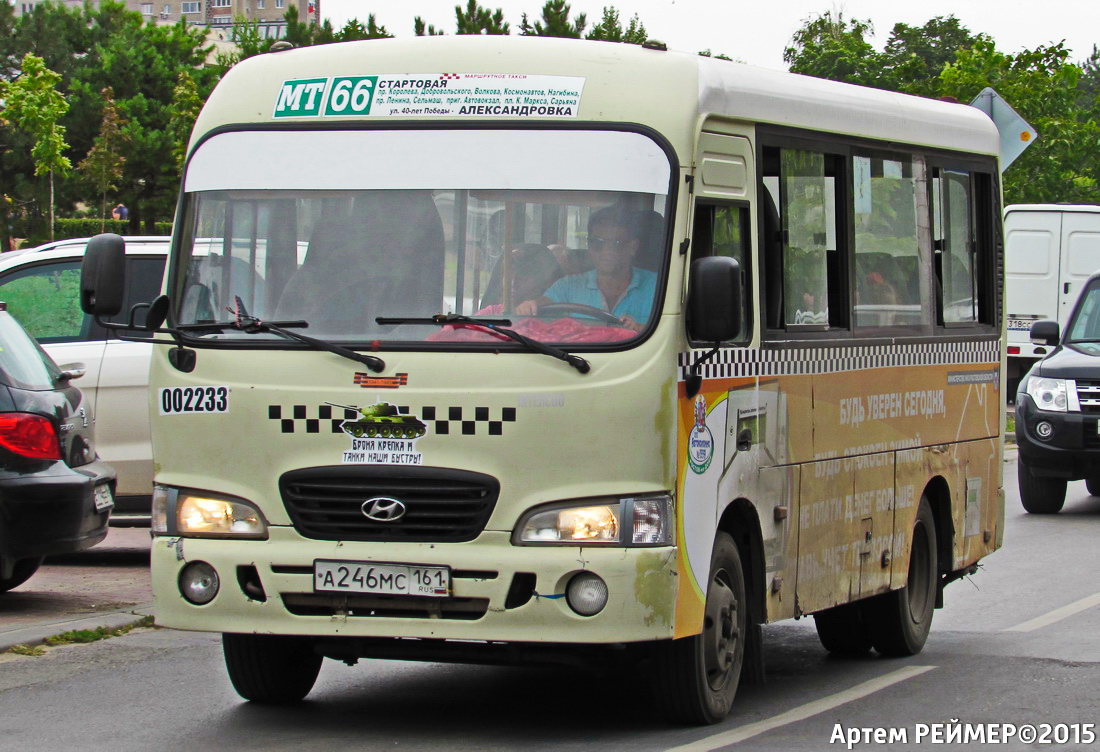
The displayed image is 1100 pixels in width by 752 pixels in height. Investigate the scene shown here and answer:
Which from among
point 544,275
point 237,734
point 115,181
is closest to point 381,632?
point 237,734

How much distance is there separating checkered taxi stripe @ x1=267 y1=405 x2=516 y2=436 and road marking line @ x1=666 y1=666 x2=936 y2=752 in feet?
4.57

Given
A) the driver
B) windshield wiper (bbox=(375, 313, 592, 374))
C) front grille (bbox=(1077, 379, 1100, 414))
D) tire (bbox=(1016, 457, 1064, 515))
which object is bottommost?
tire (bbox=(1016, 457, 1064, 515))

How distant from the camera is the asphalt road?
7.41 metres

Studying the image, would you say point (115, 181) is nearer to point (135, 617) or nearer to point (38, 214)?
point (38, 214)

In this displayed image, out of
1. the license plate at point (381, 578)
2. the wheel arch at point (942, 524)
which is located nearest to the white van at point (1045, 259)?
the wheel arch at point (942, 524)

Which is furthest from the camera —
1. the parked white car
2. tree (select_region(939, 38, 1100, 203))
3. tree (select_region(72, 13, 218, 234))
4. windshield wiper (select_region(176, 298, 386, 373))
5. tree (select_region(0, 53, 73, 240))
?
tree (select_region(72, 13, 218, 234))

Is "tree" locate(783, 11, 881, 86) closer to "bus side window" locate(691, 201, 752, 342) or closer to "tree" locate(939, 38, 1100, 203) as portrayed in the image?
"tree" locate(939, 38, 1100, 203)

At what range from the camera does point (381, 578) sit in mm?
7043

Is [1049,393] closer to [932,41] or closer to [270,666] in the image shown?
[270,666]

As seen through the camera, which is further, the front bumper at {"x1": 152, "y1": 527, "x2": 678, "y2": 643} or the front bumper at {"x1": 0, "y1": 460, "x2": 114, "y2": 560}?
the front bumper at {"x1": 0, "y1": 460, "x2": 114, "y2": 560}

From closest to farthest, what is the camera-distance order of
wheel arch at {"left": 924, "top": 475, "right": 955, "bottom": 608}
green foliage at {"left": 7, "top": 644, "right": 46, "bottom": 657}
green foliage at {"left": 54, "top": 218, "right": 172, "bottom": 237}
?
green foliage at {"left": 7, "top": 644, "right": 46, "bottom": 657} < wheel arch at {"left": 924, "top": 475, "right": 955, "bottom": 608} < green foliage at {"left": 54, "top": 218, "right": 172, "bottom": 237}

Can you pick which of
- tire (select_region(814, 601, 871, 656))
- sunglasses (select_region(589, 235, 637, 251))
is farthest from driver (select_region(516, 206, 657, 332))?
tire (select_region(814, 601, 871, 656))

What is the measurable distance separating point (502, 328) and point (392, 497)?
0.75 m

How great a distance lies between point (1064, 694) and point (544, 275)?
3.30 m
